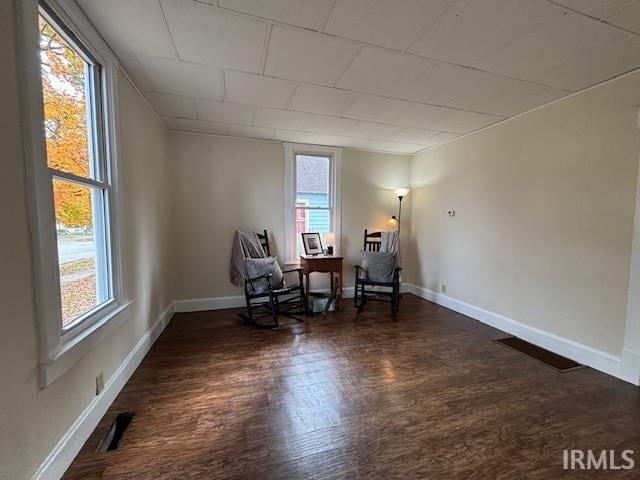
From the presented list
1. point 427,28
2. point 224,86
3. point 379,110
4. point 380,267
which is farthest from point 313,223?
point 427,28

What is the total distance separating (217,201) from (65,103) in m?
2.25

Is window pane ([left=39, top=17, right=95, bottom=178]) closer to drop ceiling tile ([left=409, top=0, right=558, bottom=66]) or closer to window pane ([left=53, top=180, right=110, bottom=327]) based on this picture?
window pane ([left=53, top=180, right=110, bottom=327])

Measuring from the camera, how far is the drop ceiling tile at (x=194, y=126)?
3.14 metres

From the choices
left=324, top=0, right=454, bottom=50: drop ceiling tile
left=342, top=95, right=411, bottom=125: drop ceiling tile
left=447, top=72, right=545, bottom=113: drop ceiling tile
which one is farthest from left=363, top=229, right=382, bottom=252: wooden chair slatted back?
left=324, top=0, right=454, bottom=50: drop ceiling tile

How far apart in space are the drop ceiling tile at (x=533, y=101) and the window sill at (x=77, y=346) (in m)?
3.72

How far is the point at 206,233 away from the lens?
3.70 meters

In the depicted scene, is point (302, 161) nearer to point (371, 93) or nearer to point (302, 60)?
point (371, 93)

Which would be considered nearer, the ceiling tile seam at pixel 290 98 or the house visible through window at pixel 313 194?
the ceiling tile seam at pixel 290 98

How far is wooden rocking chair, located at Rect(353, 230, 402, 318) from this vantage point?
3.71 meters

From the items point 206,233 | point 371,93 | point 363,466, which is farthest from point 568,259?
point 206,233

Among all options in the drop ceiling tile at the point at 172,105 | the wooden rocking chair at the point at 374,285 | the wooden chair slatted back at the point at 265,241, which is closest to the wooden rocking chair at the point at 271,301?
the wooden chair slatted back at the point at 265,241

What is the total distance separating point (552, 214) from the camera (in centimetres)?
258

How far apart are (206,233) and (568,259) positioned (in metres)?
3.98

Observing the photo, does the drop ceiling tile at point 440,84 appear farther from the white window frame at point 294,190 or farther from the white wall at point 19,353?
the white wall at point 19,353
